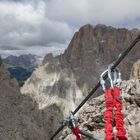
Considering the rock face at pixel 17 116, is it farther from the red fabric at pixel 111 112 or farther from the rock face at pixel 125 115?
the red fabric at pixel 111 112

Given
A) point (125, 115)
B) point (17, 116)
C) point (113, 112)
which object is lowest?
point (17, 116)

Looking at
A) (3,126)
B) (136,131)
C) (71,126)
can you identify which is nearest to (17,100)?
(3,126)

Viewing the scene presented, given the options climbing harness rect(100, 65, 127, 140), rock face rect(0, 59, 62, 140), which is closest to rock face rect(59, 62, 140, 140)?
climbing harness rect(100, 65, 127, 140)

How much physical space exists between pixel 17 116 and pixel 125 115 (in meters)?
17.9

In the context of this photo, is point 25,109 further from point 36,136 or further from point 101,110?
point 101,110

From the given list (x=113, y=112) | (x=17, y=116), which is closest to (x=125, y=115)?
(x=113, y=112)

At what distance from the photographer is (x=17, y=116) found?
34156 mm

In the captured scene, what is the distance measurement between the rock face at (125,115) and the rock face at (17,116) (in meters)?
9.80

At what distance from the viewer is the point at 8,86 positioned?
→ 37062 millimetres

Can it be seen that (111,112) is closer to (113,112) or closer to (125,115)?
(113,112)

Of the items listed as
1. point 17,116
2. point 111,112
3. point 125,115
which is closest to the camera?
point 111,112

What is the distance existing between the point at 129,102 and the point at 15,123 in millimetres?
16264

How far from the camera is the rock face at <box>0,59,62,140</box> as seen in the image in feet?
103

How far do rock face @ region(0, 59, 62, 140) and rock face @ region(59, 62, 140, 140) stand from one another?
980 cm
